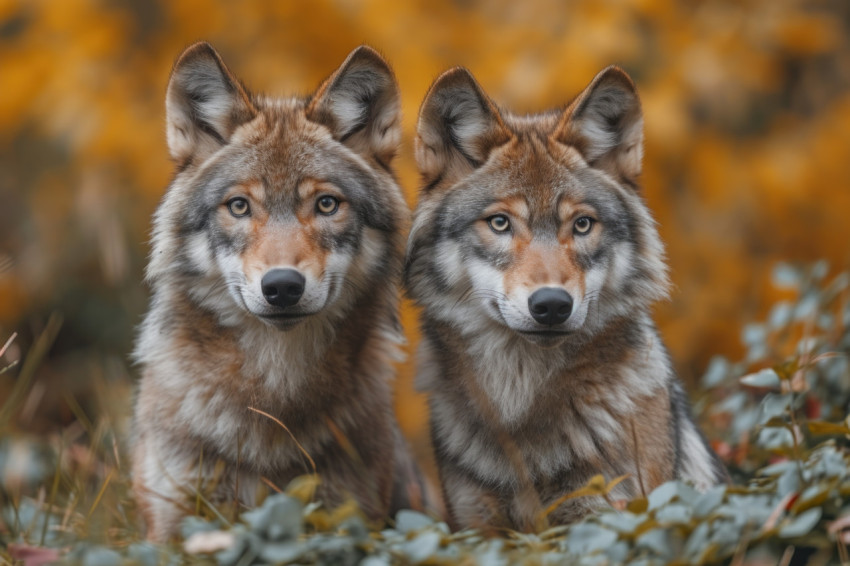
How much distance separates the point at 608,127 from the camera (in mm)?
4531

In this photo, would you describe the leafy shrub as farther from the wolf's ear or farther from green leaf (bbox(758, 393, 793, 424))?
the wolf's ear

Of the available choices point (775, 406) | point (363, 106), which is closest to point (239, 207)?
point (363, 106)

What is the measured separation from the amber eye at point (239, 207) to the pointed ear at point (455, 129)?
0.87 m

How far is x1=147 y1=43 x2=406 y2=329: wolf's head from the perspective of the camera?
4121 mm

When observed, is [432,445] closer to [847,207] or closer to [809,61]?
[847,207]

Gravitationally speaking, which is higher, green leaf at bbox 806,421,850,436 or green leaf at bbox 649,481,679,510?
green leaf at bbox 806,421,850,436

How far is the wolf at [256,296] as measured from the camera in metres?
4.27

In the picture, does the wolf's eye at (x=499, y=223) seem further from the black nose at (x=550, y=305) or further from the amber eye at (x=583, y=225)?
the black nose at (x=550, y=305)

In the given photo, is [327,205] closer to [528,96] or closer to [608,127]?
[608,127]

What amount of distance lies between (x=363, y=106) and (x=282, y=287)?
1233mm

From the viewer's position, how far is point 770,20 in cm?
704

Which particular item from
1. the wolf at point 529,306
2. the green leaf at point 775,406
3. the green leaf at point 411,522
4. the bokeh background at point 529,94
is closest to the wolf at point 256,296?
the wolf at point 529,306

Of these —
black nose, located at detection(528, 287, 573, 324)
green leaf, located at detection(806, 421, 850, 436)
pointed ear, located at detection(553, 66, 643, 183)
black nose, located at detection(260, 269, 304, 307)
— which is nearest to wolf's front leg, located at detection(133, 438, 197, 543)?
black nose, located at detection(260, 269, 304, 307)

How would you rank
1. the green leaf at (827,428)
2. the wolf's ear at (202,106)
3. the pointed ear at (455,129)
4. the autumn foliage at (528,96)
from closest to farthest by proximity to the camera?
the green leaf at (827,428)
the pointed ear at (455,129)
the wolf's ear at (202,106)
the autumn foliage at (528,96)
